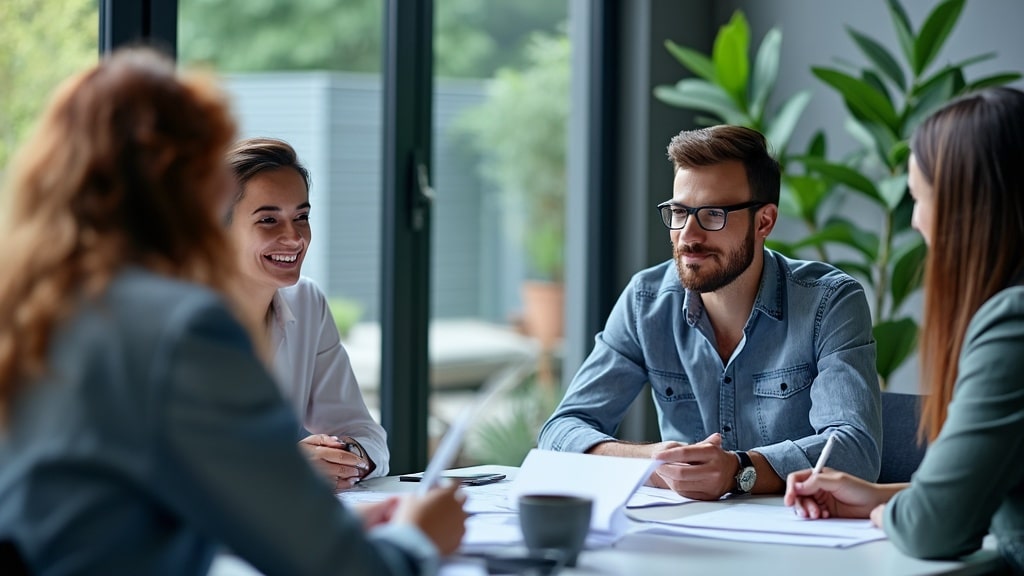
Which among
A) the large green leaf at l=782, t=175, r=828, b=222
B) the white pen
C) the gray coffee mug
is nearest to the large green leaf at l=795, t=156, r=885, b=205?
the large green leaf at l=782, t=175, r=828, b=222

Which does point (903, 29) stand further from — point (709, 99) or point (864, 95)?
point (709, 99)

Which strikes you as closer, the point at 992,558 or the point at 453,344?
the point at 992,558

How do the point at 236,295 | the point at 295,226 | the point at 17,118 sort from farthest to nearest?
the point at 17,118 → the point at 295,226 → the point at 236,295

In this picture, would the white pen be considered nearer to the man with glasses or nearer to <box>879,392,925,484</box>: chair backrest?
the man with glasses

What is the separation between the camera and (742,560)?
4.83 ft

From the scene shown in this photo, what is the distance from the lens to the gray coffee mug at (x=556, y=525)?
1.41 metres

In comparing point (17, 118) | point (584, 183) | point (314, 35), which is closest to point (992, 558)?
point (17, 118)

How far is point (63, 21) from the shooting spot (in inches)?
114

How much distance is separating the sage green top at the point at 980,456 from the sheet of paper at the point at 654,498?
16.1 inches

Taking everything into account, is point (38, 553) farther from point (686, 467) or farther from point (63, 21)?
point (63, 21)

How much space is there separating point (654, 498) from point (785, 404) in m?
0.45

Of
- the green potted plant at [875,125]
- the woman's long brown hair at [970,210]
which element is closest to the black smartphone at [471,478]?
the woman's long brown hair at [970,210]

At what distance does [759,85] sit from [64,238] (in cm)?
289

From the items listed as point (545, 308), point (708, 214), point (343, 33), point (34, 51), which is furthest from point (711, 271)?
point (545, 308)
